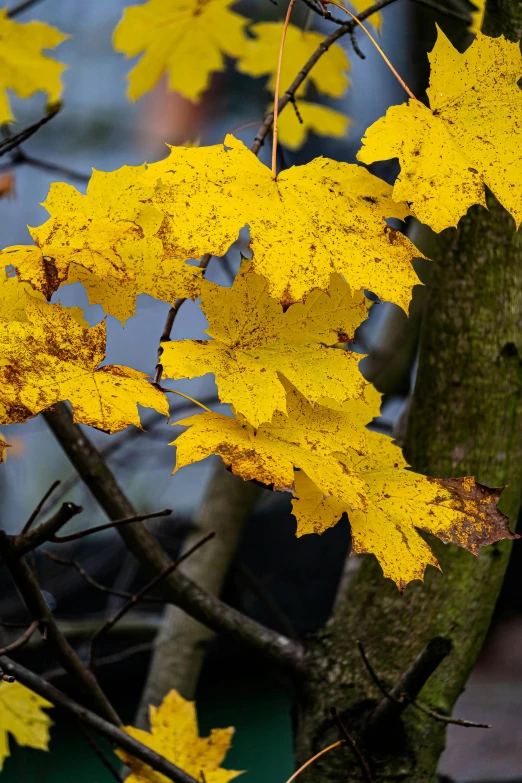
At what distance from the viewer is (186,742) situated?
2.76ft

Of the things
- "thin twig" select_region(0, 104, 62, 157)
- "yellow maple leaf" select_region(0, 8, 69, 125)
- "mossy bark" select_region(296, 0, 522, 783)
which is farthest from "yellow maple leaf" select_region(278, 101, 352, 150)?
"thin twig" select_region(0, 104, 62, 157)

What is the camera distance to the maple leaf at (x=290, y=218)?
0.49 m

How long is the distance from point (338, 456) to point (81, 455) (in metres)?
0.39

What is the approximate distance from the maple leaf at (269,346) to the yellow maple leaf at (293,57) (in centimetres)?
74

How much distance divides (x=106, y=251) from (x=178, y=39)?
728mm

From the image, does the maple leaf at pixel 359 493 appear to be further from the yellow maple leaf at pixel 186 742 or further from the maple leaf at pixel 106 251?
the yellow maple leaf at pixel 186 742

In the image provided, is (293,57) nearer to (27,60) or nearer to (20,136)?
(27,60)

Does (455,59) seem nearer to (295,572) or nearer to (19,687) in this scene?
(19,687)

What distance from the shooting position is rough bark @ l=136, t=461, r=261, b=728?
4.57 feet

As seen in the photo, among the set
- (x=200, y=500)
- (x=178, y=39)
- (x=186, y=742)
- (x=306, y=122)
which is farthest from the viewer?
(x=200, y=500)

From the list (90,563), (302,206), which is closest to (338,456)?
(302,206)

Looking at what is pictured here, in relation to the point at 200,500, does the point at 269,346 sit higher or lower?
higher

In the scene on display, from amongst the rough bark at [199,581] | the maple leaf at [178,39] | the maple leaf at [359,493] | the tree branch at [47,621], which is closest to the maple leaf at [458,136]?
the maple leaf at [359,493]

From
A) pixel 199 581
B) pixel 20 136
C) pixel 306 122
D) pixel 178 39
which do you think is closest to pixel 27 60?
pixel 178 39
